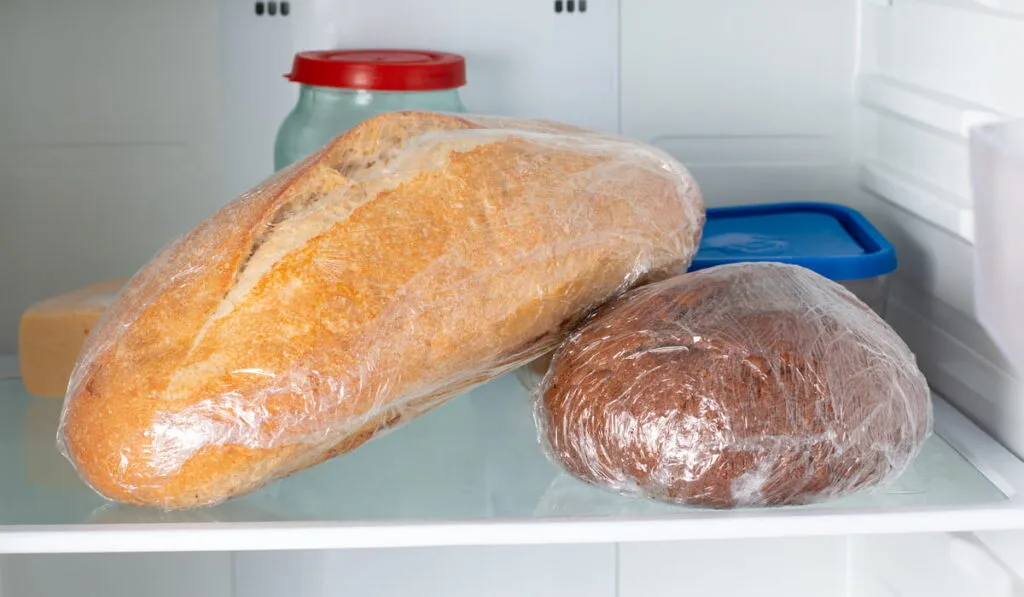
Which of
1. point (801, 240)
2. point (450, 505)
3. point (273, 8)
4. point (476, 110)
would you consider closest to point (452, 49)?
point (476, 110)

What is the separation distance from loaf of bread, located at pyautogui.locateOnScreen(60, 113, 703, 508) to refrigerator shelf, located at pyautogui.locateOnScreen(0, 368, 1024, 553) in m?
0.03

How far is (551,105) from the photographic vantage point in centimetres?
118

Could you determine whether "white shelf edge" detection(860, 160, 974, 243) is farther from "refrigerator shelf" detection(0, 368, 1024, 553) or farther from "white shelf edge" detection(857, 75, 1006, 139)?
"refrigerator shelf" detection(0, 368, 1024, 553)

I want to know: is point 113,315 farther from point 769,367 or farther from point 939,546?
point 939,546

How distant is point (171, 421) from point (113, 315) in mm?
120

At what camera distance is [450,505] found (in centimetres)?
82

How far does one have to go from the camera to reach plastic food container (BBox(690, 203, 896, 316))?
0.99m

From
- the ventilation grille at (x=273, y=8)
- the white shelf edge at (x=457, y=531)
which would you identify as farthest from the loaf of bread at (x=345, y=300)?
the ventilation grille at (x=273, y=8)

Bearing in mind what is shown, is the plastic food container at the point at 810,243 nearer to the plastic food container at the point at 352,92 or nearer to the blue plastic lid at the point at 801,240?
the blue plastic lid at the point at 801,240

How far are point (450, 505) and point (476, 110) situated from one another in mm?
509

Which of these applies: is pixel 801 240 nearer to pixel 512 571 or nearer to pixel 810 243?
pixel 810 243

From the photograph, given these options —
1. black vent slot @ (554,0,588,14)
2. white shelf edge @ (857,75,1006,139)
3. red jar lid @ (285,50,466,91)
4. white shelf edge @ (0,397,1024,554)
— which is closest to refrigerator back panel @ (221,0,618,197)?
black vent slot @ (554,0,588,14)

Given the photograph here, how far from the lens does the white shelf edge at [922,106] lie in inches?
36.3

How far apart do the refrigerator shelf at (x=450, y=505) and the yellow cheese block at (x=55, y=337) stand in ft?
0.11
